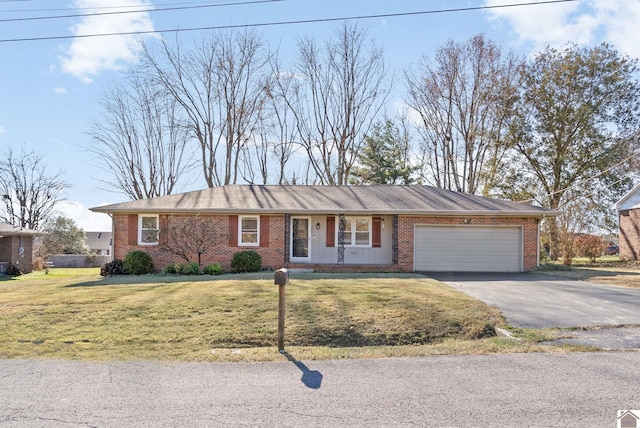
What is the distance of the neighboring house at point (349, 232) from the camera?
1869 cm

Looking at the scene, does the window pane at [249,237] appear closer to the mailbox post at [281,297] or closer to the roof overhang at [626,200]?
the mailbox post at [281,297]

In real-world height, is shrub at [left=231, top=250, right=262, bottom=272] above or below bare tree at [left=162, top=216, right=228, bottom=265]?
below

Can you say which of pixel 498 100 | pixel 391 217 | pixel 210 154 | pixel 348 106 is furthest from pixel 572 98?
pixel 210 154

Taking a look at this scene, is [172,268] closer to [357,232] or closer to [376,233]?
[357,232]

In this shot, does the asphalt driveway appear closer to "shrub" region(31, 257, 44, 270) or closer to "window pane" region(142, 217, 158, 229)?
"window pane" region(142, 217, 158, 229)

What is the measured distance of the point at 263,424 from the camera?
418cm

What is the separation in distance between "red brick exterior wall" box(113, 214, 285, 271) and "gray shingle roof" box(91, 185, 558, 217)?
469mm

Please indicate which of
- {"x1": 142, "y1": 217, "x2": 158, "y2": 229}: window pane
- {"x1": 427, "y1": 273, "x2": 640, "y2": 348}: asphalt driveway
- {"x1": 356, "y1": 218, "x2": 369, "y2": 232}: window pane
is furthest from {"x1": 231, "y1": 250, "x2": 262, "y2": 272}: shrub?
{"x1": 427, "y1": 273, "x2": 640, "y2": 348}: asphalt driveway

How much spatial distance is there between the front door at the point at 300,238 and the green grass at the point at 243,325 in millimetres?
8323

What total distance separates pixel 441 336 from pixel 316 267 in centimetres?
1086

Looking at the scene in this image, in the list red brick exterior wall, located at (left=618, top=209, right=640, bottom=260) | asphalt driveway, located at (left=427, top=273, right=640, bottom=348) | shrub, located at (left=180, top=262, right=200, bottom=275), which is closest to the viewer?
asphalt driveway, located at (left=427, top=273, right=640, bottom=348)

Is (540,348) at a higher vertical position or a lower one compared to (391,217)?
lower

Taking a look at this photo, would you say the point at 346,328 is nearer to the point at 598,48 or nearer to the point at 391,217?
the point at 391,217

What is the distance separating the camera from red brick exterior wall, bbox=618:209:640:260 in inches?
1067
